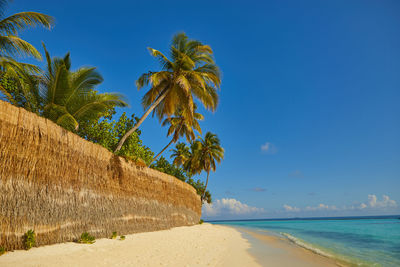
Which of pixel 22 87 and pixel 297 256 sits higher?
pixel 22 87

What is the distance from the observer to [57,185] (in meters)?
5.36

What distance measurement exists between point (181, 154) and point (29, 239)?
26299 mm

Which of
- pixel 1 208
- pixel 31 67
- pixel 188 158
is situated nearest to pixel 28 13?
pixel 31 67

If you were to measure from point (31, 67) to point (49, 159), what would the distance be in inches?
160

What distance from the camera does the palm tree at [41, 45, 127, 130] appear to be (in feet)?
23.7

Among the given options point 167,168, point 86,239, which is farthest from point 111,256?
point 167,168

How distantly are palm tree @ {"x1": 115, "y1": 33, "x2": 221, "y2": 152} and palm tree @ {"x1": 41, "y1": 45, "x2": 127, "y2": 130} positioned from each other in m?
2.66

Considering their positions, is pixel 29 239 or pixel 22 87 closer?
pixel 29 239

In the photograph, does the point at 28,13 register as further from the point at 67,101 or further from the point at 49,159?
the point at 49,159

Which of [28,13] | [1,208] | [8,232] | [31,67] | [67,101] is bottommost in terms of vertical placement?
[8,232]

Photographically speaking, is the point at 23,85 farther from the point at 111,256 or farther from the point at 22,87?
the point at 111,256

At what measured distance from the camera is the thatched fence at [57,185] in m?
4.33

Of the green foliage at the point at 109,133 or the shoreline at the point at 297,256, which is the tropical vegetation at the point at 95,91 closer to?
the green foliage at the point at 109,133

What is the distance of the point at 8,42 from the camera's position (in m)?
6.55
